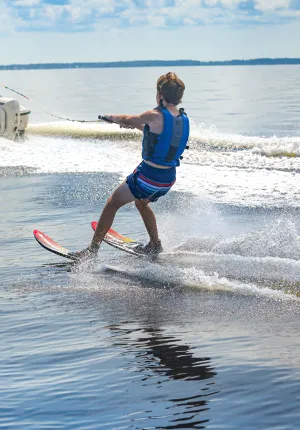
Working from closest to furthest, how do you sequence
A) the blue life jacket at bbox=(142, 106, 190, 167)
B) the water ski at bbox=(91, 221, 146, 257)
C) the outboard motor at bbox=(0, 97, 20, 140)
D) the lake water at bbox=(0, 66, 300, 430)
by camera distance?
the lake water at bbox=(0, 66, 300, 430)
the blue life jacket at bbox=(142, 106, 190, 167)
the water ski at bbox=(91, 221, 146, 257)
the outboard motor at bbox=(0, 97, 20, 140)

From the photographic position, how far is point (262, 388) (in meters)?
4.82

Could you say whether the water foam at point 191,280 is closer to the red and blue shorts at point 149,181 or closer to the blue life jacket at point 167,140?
the red and blue shorts at point 149,181

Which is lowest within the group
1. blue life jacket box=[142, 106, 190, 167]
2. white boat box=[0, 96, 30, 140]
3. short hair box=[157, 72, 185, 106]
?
white boat box=[0, 96, 30, 140]

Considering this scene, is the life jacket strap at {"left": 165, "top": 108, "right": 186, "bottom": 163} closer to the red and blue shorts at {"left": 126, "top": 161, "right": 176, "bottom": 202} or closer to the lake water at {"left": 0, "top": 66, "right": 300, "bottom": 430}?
the red and blue shorts at {"left": 126, "top": 161, "right": 176, "bottom": 202}

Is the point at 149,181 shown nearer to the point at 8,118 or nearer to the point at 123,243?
the point at 123,243

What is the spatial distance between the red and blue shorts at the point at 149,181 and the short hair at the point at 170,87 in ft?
2.40

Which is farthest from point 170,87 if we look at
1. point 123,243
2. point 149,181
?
point 123,243

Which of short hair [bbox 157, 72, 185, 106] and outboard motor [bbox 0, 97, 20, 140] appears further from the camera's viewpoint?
→ outboard motor [bbox 0, 97, 20, 140]

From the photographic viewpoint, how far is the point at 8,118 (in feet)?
79.8

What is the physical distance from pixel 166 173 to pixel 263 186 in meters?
6.67

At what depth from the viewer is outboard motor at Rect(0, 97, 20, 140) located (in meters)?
24.1

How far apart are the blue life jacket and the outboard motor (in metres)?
16.9

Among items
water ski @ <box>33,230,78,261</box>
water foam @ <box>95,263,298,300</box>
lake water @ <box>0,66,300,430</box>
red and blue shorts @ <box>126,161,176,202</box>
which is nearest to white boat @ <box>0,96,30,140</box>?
lake water @ <box>0,66,300,430</box>

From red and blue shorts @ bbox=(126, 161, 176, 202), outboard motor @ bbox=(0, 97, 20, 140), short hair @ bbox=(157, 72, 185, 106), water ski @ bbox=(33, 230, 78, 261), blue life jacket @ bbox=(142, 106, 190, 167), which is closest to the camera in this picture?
short hair @ bbox=(157, 72, 185, 106)
